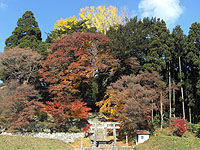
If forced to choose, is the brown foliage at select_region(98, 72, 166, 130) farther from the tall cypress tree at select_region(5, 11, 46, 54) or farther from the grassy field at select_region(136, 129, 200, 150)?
the tall cypress tree at select_region(5, 11, 46, 54)

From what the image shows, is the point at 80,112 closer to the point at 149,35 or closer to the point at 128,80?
the point at 128,80

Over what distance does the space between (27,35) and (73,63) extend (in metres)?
8.95

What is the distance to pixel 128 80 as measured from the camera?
1884cm

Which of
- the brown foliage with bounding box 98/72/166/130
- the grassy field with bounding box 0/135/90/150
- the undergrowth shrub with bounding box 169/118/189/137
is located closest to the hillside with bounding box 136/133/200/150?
the brown foliage with bounding box 98/72/166/130

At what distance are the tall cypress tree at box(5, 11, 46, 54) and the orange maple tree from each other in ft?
11.3

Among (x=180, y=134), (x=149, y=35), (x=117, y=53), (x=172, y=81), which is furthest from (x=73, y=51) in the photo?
(x=180, y=134)

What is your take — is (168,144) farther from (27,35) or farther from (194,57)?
(27,35)

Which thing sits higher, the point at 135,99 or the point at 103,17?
the point at 103,17

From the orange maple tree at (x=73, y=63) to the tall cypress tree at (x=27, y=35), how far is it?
3436 millimetres

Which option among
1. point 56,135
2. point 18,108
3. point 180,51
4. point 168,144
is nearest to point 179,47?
point 180,51

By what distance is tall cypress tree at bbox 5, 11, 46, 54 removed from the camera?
2435cm

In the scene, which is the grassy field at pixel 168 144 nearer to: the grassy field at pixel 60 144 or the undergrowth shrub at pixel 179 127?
the grassy field at pixel 60 144

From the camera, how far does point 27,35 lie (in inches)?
992

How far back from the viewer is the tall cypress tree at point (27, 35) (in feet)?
79.9
